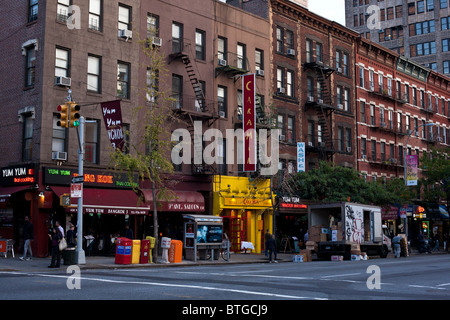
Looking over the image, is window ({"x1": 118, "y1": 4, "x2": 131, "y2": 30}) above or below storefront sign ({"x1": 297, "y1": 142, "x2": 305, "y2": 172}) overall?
above

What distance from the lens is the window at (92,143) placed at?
30.4m

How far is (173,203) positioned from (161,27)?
1069 cm

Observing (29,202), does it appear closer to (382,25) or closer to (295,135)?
(295,135)

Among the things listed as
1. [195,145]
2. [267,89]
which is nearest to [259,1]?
[267,89]

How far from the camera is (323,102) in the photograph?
1822 inches

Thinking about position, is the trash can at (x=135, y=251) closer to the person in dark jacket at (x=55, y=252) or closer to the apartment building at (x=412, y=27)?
the person in dark jacket at (x=55, y=252)

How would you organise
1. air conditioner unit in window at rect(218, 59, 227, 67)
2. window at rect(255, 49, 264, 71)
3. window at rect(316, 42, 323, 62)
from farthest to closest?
1. window at rect(316, 42, 323, 62)
2. window at rect(255, 49, 264, 71)
3. air conditioner unit in window at rect(218, 59, 227, 67)

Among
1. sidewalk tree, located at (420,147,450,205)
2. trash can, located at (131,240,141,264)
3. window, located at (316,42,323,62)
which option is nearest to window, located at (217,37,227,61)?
window, located at (316,42,323,62)

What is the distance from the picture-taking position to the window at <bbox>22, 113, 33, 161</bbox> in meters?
29.3

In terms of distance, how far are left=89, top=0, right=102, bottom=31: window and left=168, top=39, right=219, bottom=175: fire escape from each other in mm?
4992

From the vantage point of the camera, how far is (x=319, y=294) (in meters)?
13.8

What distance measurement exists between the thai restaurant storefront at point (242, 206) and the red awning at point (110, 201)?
23.2 ft

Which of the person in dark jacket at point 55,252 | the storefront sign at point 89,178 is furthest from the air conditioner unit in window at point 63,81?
the person in dark jacket at point 55,252

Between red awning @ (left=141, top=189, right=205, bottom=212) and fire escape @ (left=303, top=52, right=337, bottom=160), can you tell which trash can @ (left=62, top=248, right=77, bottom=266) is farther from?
fire escape @ (left=303, top=52, right=337, bottom=160)
